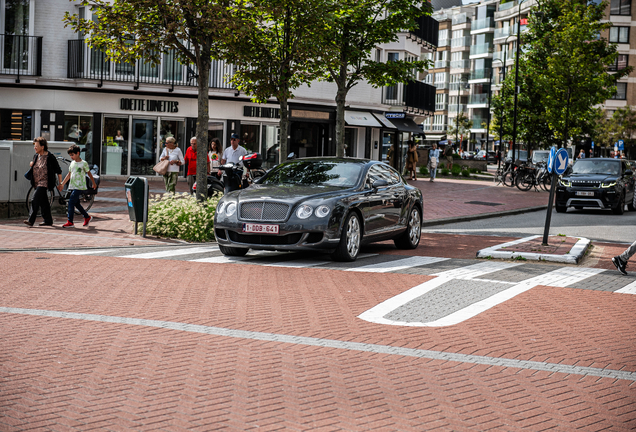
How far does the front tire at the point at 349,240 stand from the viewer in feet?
37.1

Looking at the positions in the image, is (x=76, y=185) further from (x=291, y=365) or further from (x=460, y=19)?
(x=460, y=19)

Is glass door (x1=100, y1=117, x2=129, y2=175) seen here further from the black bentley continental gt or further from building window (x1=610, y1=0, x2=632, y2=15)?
building window (x1=610, y1=0, x2=632, y2=15)

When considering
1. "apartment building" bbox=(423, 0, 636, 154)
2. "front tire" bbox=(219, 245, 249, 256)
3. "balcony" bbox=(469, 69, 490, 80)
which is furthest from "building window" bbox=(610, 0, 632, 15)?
"front tire" bbox=(219, 245, 249, 256)

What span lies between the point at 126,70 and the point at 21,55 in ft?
12.8

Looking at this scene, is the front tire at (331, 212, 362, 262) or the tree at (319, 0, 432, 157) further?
the tree at (319, 0, 432, 157)

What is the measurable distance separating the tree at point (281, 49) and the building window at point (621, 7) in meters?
65.8

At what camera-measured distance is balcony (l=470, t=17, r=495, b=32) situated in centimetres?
10769

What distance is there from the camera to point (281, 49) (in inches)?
741

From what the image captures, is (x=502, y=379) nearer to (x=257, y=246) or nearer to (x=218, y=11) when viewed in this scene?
(x=257, y=246)

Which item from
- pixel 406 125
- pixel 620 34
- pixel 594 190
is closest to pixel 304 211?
pixel 594 190

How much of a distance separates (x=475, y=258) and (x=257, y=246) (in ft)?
11.0

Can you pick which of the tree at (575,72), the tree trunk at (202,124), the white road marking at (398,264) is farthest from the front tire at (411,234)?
the tree at (575,72)

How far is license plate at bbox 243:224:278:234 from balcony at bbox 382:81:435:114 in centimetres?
3457

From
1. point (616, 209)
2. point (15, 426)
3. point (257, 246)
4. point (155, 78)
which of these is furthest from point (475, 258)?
point (155, 78)
